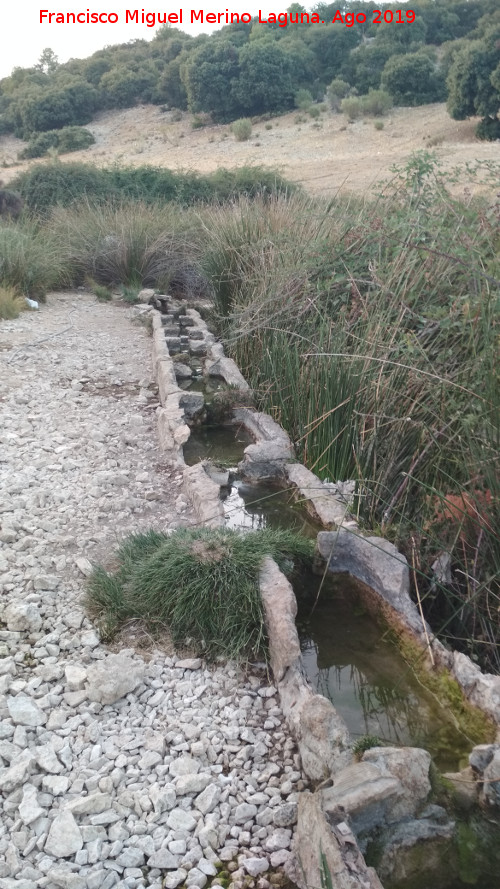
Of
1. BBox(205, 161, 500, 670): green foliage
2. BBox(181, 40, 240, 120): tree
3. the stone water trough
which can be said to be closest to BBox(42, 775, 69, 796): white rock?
the stone water trough

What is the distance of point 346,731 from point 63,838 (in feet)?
2.82

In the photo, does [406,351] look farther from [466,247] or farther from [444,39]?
[444,39]

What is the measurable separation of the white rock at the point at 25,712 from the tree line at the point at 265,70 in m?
29.7

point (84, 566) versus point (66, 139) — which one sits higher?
point (84, 566)

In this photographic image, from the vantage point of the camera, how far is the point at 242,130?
27781 millimetres

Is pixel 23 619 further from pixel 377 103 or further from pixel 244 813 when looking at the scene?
pixel 377 103

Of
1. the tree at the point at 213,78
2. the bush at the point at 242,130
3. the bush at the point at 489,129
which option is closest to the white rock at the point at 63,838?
the bush at the point at 489,129

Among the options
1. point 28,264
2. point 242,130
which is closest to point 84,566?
point 28,264

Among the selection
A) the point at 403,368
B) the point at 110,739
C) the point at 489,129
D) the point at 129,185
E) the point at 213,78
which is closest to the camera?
the point at 110,739

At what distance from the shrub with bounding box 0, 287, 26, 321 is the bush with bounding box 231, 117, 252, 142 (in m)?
22.1

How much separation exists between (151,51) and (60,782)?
40811mm

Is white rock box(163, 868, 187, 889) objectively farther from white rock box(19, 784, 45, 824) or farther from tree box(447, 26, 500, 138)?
tree box(447, 26, 500, 138)

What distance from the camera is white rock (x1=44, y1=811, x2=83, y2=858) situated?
76.1 inches

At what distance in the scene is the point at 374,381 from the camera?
11.8 feet
